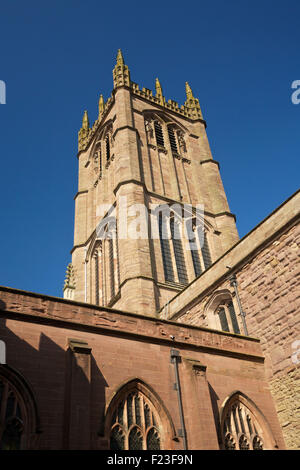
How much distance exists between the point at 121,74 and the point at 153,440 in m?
29.3

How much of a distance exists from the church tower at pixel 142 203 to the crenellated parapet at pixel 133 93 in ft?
0.36

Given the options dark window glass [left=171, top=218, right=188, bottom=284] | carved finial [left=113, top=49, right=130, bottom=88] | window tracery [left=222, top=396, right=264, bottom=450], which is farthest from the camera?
carved finial [left=113, top=49, right=130, bottom=88]

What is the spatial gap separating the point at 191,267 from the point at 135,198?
16.4 ft

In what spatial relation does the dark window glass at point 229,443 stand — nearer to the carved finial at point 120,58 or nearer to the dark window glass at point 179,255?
the dark window glass at point 179,255

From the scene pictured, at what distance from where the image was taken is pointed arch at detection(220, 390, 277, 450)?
37.6 ft

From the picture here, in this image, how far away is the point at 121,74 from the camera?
112 ft

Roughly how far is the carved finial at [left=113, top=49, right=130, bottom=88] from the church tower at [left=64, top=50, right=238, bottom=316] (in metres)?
0.10

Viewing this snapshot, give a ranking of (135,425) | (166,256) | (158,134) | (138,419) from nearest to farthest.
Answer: (135,425) → (138,419) → (166,256) → (158,134)

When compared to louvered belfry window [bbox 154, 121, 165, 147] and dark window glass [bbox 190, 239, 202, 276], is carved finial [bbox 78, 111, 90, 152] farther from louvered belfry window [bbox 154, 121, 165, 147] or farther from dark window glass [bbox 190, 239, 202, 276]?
dark window glass [bbox 190, 239, 202, 276]

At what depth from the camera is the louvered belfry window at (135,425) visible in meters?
9.96

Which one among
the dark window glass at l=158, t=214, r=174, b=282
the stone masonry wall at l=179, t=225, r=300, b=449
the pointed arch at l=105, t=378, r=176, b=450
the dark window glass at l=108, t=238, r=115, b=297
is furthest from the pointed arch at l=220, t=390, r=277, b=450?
the dark window glass at l=108, t=238, r=115, b=297

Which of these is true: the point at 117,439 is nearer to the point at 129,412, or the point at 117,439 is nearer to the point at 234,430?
the point at 129,412

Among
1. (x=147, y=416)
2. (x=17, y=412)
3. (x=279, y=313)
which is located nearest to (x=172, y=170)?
(x=279, y=313)

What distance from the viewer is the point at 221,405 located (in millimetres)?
11766
